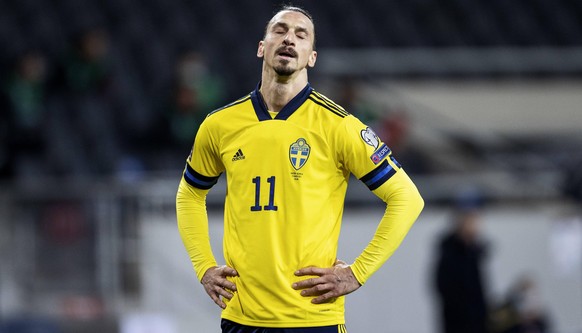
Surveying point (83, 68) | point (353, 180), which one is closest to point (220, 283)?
point (353, 180)

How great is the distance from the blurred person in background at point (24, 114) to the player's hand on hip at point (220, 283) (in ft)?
21.1

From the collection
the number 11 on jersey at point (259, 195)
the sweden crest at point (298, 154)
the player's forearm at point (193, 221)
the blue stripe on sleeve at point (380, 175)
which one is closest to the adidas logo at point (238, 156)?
the number 11 on jersey at point (259, 195)

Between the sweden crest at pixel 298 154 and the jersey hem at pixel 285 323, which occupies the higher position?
the sweden crest at pixel 298 154

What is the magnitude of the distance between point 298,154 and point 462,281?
5.21m

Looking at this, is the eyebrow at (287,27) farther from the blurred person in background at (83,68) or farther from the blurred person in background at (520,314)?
the blurred person in background at (83,68)

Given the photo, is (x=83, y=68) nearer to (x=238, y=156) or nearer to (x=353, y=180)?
(x=353, y=180)

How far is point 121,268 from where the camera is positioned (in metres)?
10.5

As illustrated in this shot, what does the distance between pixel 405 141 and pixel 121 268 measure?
4764 millimetres

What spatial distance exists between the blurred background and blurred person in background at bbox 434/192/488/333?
0.01 metres

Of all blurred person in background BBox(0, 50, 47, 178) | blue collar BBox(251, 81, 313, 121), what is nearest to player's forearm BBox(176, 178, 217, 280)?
blue collar BBox(251, 81, 313, 121)

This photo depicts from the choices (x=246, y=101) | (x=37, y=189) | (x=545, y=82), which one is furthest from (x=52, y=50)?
(x=246, y=101)

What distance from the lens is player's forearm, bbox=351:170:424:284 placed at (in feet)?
16.6

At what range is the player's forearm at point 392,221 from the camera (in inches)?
200

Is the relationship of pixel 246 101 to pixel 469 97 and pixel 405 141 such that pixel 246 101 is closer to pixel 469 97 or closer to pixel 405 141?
pixel 405 141
